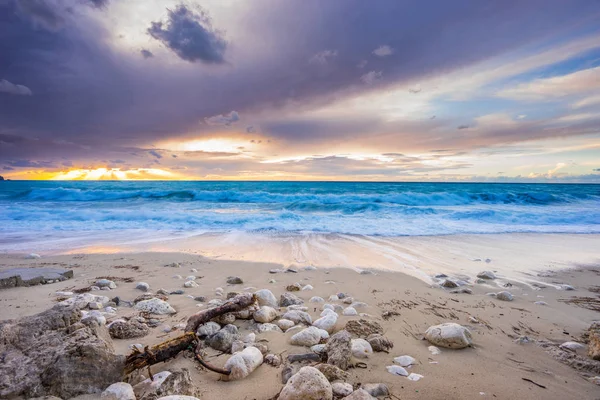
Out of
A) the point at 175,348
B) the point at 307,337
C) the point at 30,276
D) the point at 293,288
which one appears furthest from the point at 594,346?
the point at 30,276

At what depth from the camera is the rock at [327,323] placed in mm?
2898

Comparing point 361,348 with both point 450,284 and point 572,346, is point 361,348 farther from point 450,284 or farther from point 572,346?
point 450,284

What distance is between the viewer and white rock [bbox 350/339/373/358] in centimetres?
235

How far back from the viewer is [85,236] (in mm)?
9305

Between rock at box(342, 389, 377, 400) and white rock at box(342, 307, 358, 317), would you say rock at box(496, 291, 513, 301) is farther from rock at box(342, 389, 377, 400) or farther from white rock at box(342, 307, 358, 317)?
rock at box(342, 389, 377, 400)

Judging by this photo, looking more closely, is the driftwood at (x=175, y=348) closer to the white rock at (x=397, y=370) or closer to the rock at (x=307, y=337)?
the rock at (x=307, y=337)

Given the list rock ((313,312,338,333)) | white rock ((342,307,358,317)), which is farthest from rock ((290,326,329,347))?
white rock ((342,307,358,317))

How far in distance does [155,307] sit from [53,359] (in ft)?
5.12

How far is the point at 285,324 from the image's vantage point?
9.61ft

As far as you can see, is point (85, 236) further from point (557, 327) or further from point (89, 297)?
point (557, 327)

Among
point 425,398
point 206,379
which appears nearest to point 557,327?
point 425,398

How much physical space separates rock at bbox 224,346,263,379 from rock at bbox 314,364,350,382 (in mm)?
504

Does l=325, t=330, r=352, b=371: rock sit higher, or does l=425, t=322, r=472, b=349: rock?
l=325, t=330, r=352, b=371: rock

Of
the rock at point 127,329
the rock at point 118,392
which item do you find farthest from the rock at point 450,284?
the rock at point 118,392
